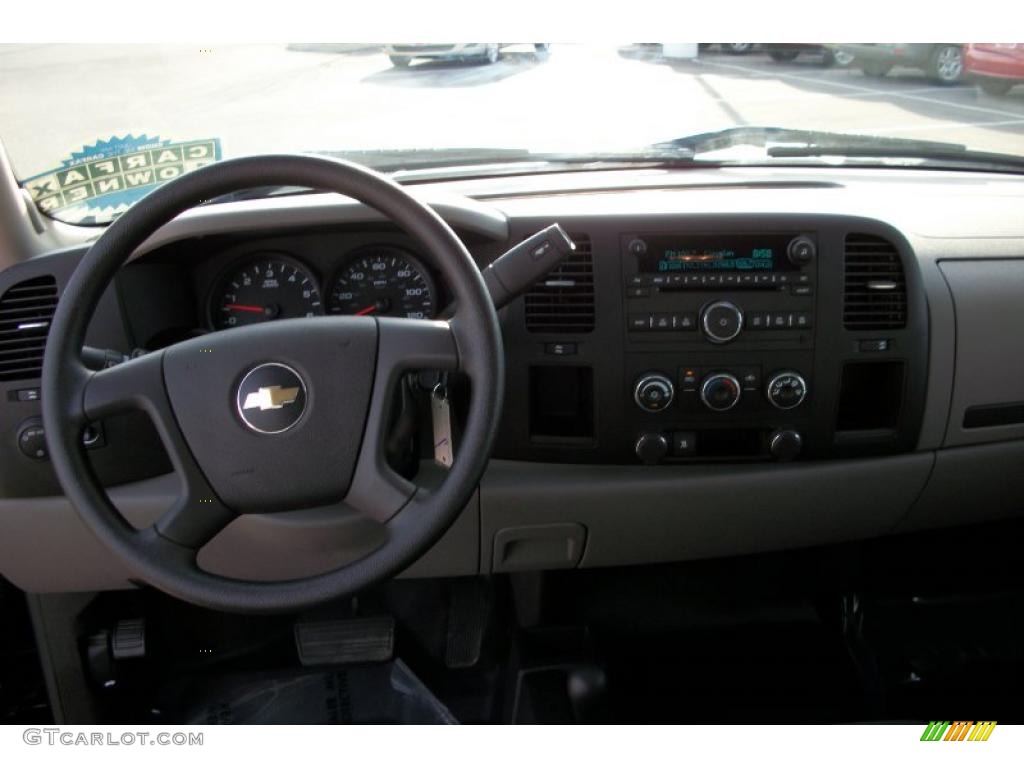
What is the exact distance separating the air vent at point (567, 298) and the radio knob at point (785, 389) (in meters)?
0.39

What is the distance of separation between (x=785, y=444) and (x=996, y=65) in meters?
1.12

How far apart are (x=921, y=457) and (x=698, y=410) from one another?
0.55 metres

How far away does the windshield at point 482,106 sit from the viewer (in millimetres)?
1978

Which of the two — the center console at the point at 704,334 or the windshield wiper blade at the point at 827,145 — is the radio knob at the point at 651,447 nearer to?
the center console at the point at 704,334

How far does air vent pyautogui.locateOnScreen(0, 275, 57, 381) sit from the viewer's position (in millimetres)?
1762

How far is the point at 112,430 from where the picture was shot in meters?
1.81

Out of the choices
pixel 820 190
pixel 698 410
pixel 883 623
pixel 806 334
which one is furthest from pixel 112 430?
pixel 883 623

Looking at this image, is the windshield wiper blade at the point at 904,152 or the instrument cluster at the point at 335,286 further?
the windshield wiper blade at the point at 904,152

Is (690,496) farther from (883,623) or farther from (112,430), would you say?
(112,430)

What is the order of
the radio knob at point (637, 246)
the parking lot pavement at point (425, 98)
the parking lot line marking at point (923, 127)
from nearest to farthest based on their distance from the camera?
the radio knob at point (637, 246), the parking lot pavement at point (425, 98), the parking lot line marking at point (923, 127)

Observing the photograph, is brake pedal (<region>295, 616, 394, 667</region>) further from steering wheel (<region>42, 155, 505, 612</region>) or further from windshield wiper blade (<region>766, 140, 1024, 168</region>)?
windshield wiper blade (<region>766, 140, 1024, 168</region>)

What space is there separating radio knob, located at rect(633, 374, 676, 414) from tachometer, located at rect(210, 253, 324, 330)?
66 centimetres
